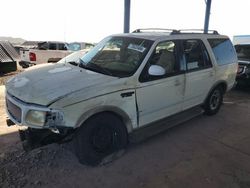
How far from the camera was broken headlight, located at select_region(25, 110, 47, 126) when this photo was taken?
3.12 m

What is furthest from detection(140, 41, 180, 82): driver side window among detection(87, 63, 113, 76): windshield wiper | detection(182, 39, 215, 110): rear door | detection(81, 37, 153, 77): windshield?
detection(87, 63, 113, 76): windshield wiper

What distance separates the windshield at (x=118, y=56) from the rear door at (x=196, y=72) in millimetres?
978

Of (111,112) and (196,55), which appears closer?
(111,112)

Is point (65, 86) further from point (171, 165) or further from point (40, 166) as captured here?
point (171, 165)

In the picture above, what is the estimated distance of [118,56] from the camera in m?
4.28

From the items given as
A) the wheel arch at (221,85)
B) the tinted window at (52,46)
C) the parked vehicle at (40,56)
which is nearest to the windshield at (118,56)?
the wheel arch at (221,85)

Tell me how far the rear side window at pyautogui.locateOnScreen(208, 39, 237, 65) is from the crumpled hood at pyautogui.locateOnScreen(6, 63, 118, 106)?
2.90 m

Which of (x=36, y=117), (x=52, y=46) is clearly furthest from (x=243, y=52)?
(x=52, y=46)

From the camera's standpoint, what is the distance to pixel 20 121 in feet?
10.9

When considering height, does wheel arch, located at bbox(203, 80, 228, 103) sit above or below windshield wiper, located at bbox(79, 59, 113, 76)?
below

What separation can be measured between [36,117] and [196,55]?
3293 millimetres

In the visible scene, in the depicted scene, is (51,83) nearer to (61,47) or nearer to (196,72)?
(196,72)

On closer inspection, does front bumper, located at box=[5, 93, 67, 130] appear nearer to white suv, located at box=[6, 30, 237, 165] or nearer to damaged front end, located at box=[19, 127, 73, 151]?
white suv, located at box=[6, 30, 237, 165]

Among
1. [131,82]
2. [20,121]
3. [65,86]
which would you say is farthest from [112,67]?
[20,121]
